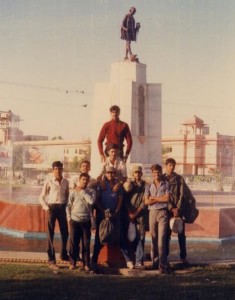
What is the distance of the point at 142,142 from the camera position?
19922 mm

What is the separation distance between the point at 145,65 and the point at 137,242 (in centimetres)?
1269

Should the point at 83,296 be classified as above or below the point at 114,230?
below

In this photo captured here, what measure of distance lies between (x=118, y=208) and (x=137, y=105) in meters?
12.2

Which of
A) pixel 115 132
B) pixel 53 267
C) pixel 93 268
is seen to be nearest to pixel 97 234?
pixel 93 268

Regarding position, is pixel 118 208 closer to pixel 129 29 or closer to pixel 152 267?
pixel 152 267

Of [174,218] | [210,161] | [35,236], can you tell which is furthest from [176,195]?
[210,161]

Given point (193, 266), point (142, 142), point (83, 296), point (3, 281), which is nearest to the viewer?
point (83, 296)

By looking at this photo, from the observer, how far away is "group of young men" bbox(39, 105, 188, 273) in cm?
795

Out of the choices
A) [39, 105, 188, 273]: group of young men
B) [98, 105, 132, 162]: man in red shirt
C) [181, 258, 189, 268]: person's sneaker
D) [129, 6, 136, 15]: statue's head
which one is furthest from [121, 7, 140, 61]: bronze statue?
[181, 258, 189, 268]: person's sneaker

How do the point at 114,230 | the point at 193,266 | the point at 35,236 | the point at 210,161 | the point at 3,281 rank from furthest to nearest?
1. the point at 210,161
2. the point at 35,236
3. the point at 193,266
4. the point at 114,230
5. the point at 3,281

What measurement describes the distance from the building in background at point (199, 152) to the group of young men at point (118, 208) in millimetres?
72640

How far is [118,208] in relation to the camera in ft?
26.0

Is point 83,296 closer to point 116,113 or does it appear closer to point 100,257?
point 100,257

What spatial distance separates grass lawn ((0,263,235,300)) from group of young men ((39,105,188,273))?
0.42 m
